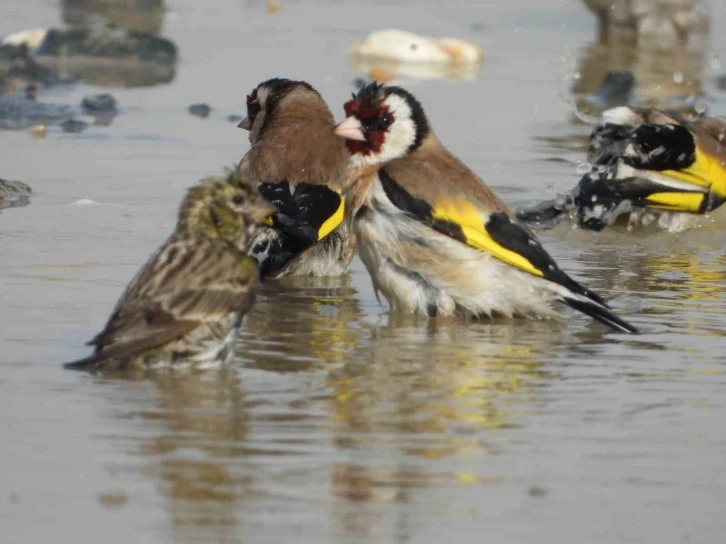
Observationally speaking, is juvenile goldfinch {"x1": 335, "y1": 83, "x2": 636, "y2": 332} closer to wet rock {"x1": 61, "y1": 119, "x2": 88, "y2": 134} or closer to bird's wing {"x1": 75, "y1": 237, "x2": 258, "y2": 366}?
bird's wing {"x1": 75, "y1": 237, "x2": 258, "y2": 366}

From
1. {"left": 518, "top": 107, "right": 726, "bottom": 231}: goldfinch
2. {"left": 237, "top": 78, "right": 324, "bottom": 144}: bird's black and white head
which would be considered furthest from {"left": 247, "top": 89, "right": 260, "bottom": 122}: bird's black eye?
{"left": 518, "top": 107, "right": 726, "bottom": 231}: goldfinch

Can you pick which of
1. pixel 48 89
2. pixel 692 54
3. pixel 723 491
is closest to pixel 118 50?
pixel 48 89

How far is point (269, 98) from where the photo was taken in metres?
8.33

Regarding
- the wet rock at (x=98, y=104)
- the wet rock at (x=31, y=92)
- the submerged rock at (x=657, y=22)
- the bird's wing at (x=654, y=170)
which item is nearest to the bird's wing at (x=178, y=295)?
the bird's wing at (x=654, y=170)

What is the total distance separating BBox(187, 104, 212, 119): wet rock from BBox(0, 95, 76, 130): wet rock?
798mm

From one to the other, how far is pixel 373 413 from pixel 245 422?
40 cm

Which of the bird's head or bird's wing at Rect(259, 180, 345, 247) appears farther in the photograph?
bird's wing at Rect(259, 180, 345, 247)

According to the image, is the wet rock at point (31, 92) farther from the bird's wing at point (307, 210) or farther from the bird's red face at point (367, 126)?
the bird's red face at point (367, 126)

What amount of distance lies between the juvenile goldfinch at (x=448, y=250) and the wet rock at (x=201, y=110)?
16.2 feet

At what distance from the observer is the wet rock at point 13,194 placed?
8414 mm

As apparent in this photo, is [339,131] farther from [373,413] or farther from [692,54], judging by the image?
[692,54]

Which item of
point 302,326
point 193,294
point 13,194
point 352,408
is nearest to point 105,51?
point 13,194

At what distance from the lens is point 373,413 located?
5012 millimetres

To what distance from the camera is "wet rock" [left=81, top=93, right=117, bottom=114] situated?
11586 mm
